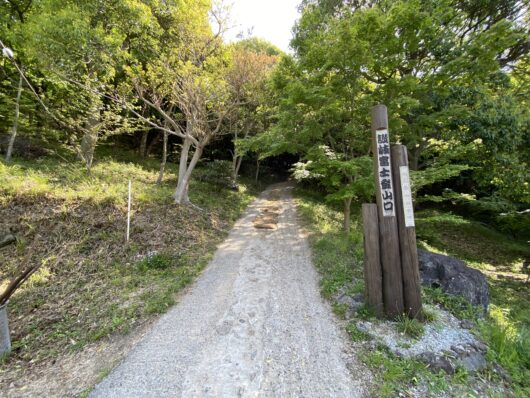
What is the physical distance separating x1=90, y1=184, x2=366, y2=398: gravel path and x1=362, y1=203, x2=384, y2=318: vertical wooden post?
2.55ft

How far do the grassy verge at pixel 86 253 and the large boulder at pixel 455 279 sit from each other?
4.98 m

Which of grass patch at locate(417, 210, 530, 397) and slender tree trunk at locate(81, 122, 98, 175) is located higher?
slender tree trunk at locate(81, 122, 98, 175)

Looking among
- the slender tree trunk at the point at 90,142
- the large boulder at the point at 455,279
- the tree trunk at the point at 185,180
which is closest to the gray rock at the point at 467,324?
the large boulder at the point at 455,279

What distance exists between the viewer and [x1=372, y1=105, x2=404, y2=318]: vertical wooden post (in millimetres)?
3779

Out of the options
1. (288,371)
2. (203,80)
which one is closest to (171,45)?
(203,80)

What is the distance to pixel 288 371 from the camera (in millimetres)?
2971

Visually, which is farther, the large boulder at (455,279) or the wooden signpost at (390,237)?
the large boulder at (455,279)

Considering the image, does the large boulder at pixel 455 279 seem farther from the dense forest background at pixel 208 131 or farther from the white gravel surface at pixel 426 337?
the white gravel surface at pixel 426 337

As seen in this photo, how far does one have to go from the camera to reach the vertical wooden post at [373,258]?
12.6 ft

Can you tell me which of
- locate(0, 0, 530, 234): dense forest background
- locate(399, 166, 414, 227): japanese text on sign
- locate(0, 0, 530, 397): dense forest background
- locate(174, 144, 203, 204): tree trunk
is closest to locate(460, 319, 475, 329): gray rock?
locate(0, 0, 530, 397): dense forest background

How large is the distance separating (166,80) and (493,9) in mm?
12900

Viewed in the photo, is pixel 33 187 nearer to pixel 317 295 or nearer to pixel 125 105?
pixel 125 105

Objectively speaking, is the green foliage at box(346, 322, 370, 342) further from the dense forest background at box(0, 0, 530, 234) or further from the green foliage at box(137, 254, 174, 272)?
the green foliage at box(137, 254, 174, 272)

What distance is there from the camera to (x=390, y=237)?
149 inches
